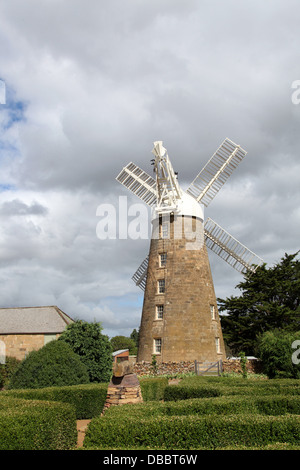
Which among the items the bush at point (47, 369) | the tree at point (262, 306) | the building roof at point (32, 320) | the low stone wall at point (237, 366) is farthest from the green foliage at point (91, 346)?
the tree at point (262, 306)

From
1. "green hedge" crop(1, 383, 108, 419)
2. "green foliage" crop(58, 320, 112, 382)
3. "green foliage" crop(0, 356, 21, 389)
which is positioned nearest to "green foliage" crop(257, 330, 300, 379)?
"green foliage" crop(58, 320, 112, 382)

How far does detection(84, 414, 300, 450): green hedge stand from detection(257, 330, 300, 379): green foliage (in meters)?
→ 15.7

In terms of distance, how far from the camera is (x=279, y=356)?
22.9 m

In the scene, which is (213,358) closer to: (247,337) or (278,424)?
(247,337)

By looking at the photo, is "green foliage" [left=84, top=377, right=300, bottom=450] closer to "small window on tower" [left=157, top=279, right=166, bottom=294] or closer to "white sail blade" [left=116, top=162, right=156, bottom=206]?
"small window on tower" [left=157, top=279, right=166, bottom=294]

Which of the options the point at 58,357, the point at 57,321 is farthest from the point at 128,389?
the point at 57,321

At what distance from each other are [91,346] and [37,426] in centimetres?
994

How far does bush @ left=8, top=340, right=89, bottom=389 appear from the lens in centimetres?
1461

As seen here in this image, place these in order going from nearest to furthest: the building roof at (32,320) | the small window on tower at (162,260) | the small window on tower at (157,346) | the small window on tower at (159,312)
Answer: the small window on tower at (157,346), the small window on tower at (159,312), the small window on tower at (162,260), the building roof at (32,320)

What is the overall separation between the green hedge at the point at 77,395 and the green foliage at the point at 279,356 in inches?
459

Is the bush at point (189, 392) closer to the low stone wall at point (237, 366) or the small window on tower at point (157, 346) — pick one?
the small window on tower at point (157, 346)

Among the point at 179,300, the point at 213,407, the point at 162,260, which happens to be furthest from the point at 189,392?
the point at 162,260

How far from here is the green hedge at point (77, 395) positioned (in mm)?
13023

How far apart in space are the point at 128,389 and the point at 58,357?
565 cm
